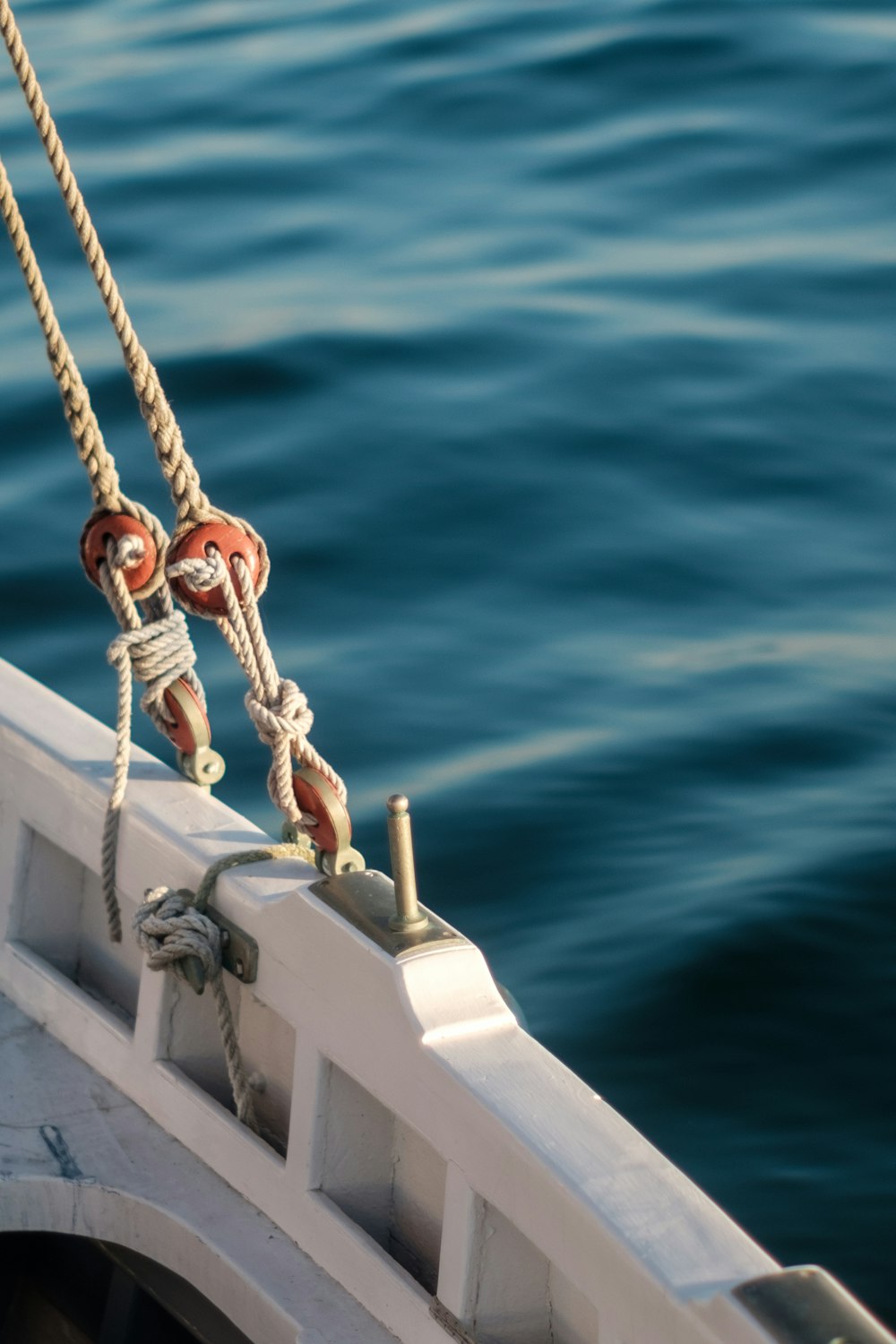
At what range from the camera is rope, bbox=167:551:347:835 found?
209cm

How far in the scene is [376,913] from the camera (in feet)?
6.34

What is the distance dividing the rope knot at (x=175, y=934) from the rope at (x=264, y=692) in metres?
0.16

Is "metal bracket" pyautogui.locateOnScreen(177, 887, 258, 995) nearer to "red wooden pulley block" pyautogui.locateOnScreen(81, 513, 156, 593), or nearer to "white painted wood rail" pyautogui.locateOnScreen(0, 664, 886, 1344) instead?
"white painted wood rail" pyautogui.locateOnScreen(0, 664, 886, 1344)

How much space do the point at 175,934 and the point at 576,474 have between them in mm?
3171

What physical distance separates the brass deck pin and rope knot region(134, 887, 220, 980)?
291mm

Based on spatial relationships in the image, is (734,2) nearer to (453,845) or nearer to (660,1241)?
(453,845)

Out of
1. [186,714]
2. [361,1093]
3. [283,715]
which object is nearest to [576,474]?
[186,714]

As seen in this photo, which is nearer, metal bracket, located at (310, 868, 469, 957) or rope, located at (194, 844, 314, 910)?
metal bracket, located at (310, 868, 469, 957)

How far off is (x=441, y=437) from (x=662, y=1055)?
267 centimetres

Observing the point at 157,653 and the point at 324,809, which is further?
the point at 157,653

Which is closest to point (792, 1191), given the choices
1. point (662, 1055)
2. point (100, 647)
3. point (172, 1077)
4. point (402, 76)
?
point (662, 1055)

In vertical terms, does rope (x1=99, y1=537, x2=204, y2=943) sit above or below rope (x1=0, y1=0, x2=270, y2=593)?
below

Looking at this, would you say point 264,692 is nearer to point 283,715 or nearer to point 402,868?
point 283,715

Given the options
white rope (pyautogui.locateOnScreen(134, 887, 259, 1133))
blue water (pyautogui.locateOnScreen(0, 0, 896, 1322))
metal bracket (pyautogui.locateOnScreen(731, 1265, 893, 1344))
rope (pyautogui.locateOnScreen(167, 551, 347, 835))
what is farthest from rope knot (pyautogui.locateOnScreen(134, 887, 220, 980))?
blue water (pyautogui.locateOnScreen(0, 0, 896, 1322))
